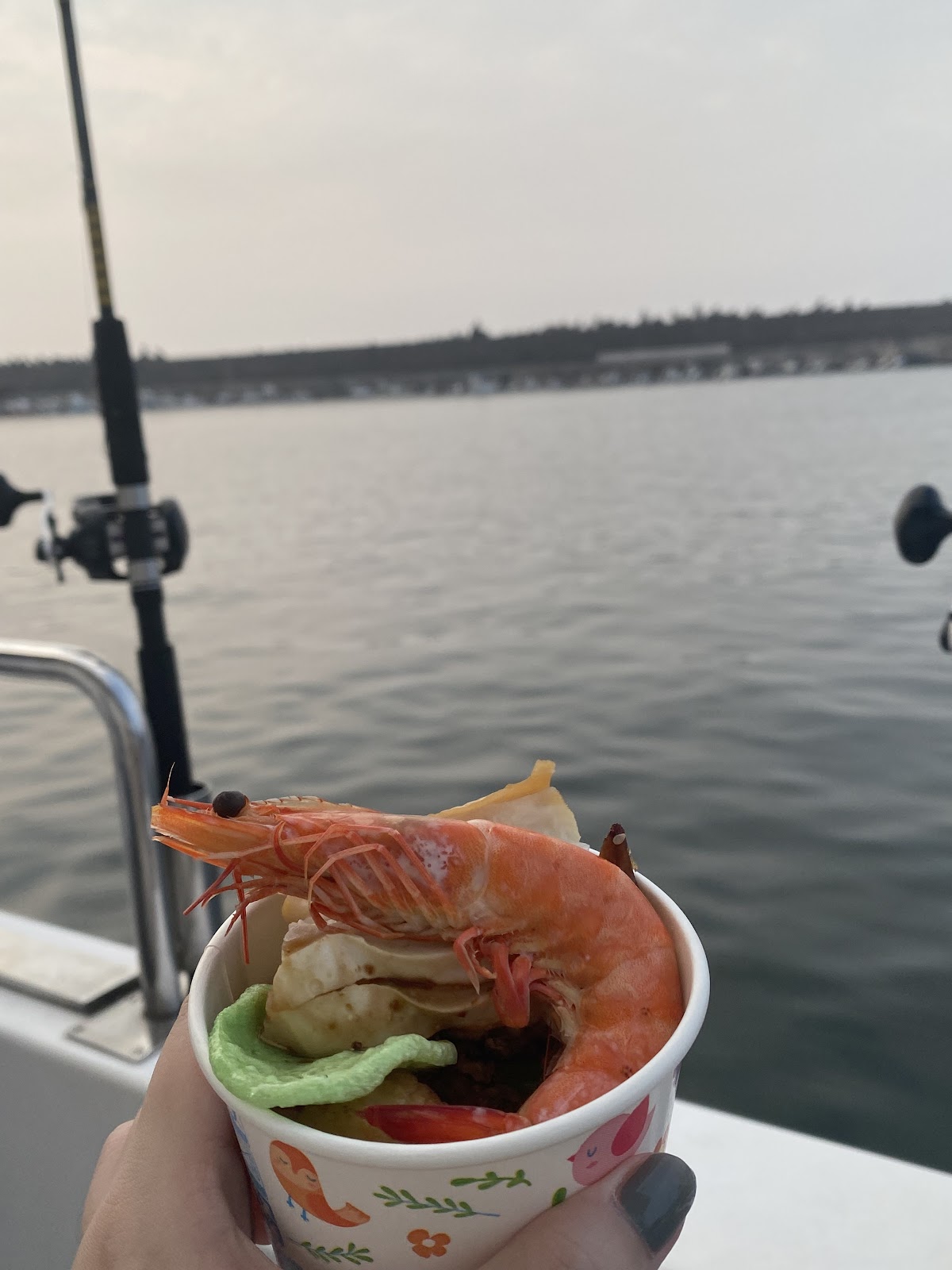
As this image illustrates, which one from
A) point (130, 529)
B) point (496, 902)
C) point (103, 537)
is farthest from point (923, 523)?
point (103, 537)

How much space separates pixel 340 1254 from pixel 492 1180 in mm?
192

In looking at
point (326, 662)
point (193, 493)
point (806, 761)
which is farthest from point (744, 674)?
point (193, 493)

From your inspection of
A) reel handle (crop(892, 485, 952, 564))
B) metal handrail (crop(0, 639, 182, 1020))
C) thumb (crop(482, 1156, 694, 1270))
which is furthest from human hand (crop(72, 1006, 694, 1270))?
reel handle (crop(892, 485, 952, 564))

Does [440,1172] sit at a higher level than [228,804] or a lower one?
lower

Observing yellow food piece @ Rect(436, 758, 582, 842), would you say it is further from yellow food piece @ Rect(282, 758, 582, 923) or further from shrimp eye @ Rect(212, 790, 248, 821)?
shrimp eye @ Rect(212, 790, 248, 821)

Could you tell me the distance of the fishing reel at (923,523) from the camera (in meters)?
1.82

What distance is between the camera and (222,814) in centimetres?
89

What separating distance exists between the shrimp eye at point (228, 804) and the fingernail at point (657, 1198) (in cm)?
46

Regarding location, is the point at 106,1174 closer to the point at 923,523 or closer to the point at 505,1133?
the point at 505,1133

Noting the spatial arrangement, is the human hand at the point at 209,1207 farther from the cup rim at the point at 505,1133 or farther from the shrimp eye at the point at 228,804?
the shrimp eye at the point at 228,804

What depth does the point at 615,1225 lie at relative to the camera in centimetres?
80

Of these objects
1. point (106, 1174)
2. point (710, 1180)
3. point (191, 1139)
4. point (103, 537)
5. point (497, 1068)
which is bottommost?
point (710, 1180)

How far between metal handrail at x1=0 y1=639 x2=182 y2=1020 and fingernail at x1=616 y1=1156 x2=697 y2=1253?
1384mm

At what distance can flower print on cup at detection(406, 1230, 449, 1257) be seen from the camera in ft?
2.56
